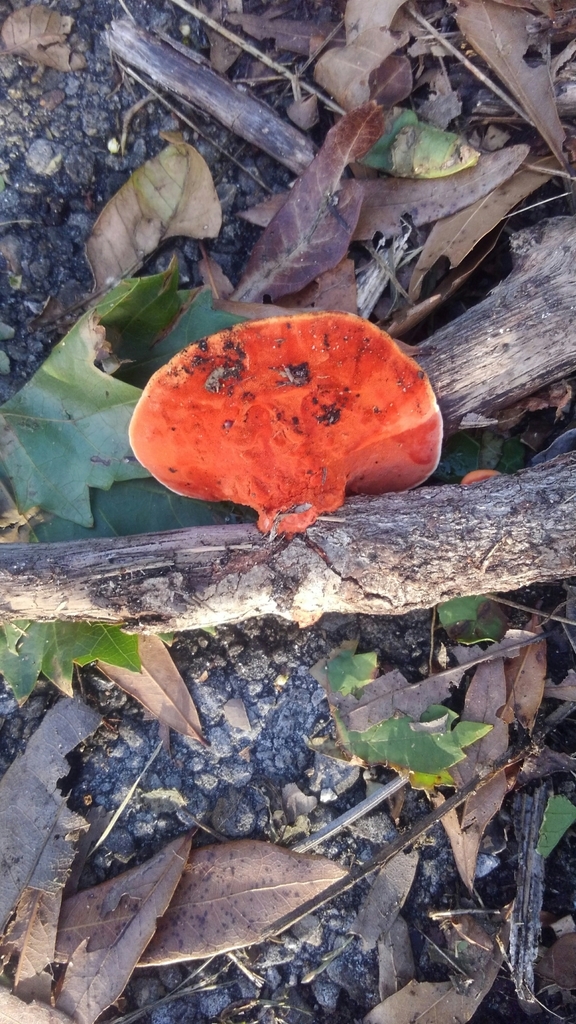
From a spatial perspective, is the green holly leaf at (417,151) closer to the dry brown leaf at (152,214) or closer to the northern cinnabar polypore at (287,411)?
the dry brown leaf at (152,214)

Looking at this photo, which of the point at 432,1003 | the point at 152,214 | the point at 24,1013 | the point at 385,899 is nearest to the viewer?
the point at 24,1013

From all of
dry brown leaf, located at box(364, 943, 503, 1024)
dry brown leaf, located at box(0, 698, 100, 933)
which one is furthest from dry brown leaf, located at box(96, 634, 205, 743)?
dry brown leaf, located at box(364, 943, 503, 1024)

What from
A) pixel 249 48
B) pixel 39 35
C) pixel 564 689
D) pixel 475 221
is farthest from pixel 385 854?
pixel 39 35

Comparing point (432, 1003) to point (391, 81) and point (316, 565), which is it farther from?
point (391, 81)

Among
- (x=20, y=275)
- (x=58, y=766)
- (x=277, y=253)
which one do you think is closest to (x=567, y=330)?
(x=277, y=253)

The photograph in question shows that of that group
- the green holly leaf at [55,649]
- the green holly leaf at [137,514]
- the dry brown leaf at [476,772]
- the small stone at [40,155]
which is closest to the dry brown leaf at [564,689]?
the dry brown leaf at [476,772]

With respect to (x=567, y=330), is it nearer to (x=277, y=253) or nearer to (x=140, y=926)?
(x=277, y=253)

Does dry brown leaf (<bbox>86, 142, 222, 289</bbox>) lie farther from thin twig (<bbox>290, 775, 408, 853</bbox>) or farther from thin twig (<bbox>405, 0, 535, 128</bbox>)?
thin twig (<bbox>290, 775, 408, 853</bbox>)
